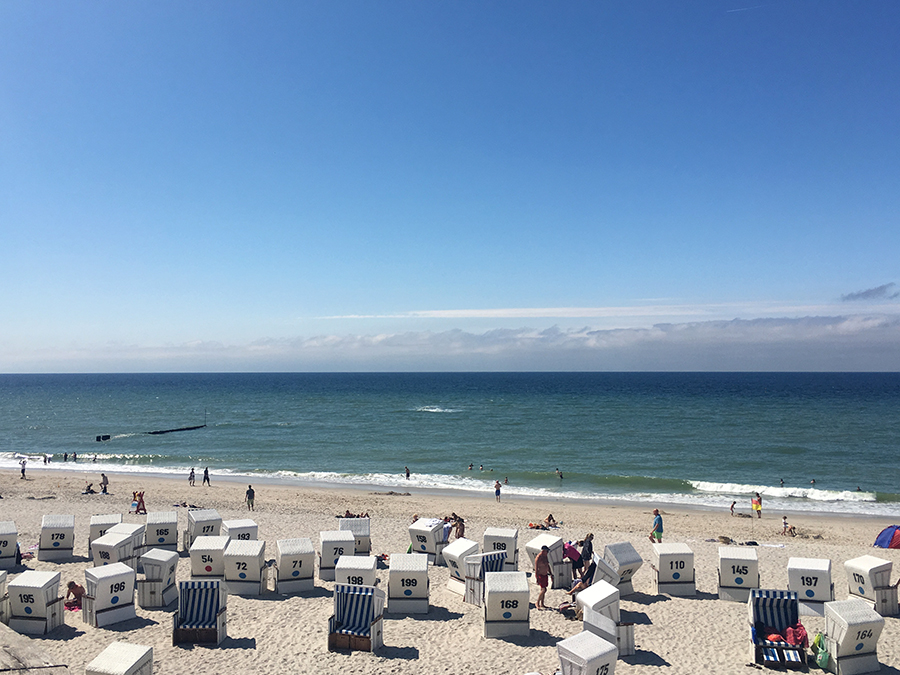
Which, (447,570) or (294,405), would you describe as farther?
(294,405)

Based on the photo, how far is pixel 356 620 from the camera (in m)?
10.7

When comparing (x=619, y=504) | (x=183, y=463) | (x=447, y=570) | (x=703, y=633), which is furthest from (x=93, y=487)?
(x=703, y=633)

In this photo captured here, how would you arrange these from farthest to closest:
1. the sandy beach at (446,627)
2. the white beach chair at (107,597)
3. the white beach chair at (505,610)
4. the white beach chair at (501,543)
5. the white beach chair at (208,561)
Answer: the white beach chair at (501,543) < the white beach chair at (208,561) < the white beach chair at (107,597) < the white beach chair at (505,610) < the sandy beach at (446,627)

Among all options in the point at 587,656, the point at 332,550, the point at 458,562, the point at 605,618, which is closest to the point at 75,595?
the point at 332,550

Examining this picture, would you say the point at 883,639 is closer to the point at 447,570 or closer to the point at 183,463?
the point at 447,570

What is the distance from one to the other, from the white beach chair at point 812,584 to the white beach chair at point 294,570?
412 inches

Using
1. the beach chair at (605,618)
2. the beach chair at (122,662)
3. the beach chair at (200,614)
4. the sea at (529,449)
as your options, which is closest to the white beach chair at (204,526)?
the beach chair at (200,614)

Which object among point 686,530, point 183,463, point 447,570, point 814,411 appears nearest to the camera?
point 447,570

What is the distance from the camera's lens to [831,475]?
36.7 meters

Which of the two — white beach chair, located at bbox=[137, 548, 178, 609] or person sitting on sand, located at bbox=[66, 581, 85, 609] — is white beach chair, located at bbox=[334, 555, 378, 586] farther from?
person sitting on sand, located at bbox=[66, 581, 85, 609]

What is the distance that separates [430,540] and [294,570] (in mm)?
4149

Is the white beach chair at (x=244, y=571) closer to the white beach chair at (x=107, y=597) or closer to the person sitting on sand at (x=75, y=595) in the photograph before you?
the white beach chair at (x=107, y=597)

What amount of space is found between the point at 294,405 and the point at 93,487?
56.4m

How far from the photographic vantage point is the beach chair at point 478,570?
42.1 feet
